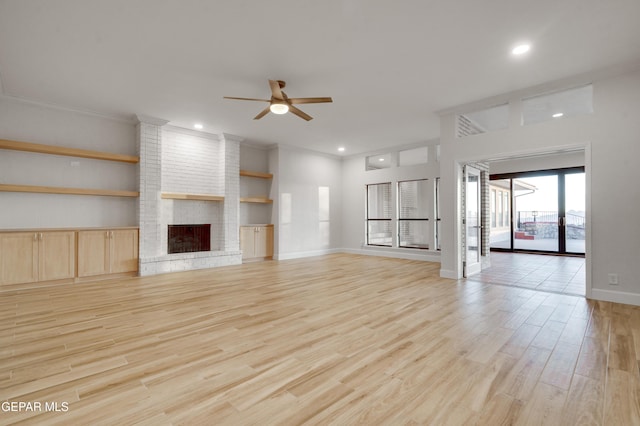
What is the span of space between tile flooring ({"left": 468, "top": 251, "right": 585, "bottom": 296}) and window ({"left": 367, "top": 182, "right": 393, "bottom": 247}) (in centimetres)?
291

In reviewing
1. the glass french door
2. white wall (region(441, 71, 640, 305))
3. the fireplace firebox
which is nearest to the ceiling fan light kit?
white wall (region(441, 71, 640, 305))

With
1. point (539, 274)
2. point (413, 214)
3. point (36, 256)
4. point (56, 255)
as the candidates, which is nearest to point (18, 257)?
point (36, 256)

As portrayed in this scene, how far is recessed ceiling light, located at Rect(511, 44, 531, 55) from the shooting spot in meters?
3.42

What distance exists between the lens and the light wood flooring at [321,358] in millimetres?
1672

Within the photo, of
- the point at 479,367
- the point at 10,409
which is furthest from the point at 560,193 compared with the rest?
the point at 10,409

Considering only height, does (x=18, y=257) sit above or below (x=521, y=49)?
below

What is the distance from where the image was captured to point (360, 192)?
9312 mm

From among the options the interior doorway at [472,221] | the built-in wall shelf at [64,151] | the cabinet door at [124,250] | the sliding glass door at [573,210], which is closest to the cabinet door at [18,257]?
the cabinet door at [124,250]

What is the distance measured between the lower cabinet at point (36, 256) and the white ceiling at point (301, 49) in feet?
7.59

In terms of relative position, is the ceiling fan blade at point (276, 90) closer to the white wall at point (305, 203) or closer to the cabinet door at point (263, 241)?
the white wall at point (305, 203)

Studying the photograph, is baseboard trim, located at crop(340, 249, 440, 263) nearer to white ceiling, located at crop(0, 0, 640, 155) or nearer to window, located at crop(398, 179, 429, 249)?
window, located at crop(398, 179, 429, 249)

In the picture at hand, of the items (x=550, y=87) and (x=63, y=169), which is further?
(x=63, y=169)

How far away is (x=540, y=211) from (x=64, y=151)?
12287 mm

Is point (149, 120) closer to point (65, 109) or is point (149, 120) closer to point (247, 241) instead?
point (65, 109)
